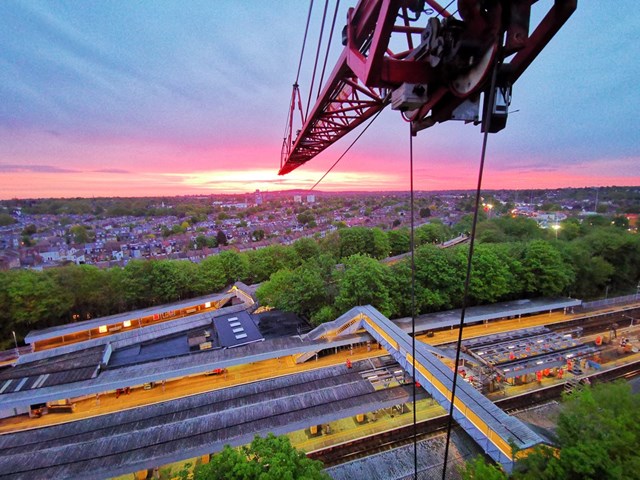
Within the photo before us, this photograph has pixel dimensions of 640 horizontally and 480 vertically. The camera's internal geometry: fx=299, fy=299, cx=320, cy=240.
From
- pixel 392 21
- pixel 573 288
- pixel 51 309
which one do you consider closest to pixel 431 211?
pixel 573 288

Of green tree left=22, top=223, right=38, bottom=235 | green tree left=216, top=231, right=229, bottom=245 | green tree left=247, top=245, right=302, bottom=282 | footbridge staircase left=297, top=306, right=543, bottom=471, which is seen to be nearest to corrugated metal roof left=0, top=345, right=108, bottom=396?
footbridge staircase left=297, top=306, right=543, bottom=471

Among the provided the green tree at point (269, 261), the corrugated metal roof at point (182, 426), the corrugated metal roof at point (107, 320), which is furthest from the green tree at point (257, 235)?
the corrugated metal roof at point (182, 426)

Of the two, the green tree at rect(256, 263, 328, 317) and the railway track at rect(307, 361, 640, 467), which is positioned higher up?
the green tree at rect(256, 263, 328, 317)

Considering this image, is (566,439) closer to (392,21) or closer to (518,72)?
(518,72)

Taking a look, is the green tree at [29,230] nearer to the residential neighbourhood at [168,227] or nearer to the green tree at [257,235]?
the residential neighbourhood at [168,227]

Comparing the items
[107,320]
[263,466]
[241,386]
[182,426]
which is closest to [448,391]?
[263,466]

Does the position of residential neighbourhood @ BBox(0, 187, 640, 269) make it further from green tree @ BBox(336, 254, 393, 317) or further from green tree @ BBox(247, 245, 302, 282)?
green tree @ BBox(336, 254, 393, 317)

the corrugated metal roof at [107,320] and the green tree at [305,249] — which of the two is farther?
the green tree at [305,249]
